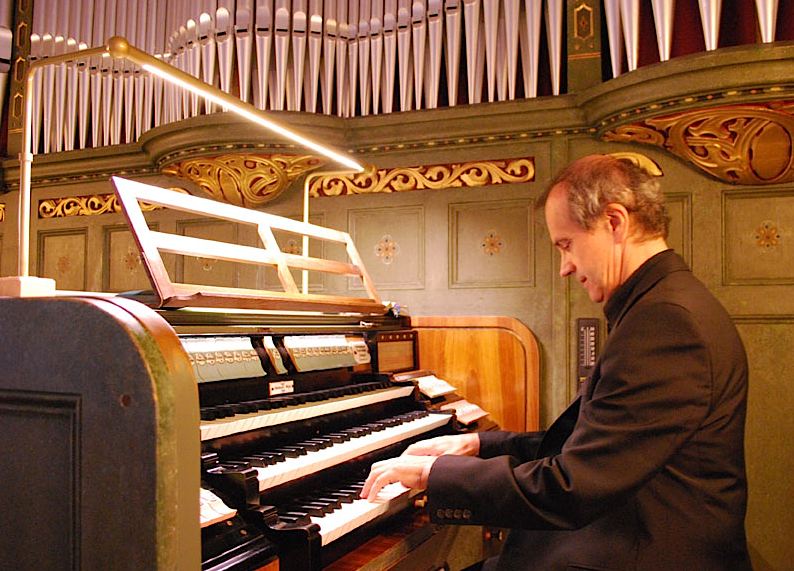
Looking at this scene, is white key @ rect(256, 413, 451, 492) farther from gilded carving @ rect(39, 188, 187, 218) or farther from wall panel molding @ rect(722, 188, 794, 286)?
gilded carving @ rect(39, 188, 187, 218)

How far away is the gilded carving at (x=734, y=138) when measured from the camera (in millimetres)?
3406

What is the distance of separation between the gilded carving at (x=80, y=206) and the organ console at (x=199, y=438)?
2603 millimetres

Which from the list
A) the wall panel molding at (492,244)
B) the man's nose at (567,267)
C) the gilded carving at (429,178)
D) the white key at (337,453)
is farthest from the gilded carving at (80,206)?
the man's nose at (567,267)

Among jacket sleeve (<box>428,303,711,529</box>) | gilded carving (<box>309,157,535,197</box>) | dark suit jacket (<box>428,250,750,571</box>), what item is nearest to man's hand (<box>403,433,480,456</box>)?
dark suit jacket (<box>428,250,750,571</box>)

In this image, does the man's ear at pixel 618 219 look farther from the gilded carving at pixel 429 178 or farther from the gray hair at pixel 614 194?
the gilded carving at pixel 429 178

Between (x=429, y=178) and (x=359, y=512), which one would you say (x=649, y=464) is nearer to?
(x=359, y=512)

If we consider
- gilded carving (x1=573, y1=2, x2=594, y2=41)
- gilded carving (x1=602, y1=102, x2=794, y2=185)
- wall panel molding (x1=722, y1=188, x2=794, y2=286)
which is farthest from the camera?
gilded carving (x1=573, y1=2, x2=594, y2=41)

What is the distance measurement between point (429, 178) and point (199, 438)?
3068mm

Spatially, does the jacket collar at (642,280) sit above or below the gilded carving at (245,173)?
below

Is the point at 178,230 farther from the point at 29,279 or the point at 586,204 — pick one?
the point at 586,204

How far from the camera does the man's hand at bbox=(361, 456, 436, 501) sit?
1.86 metres

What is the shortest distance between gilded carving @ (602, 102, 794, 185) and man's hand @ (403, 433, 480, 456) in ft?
6.75

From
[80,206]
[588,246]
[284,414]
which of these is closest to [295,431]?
[284,414]

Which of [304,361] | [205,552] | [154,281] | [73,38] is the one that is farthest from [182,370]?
[73,38]
